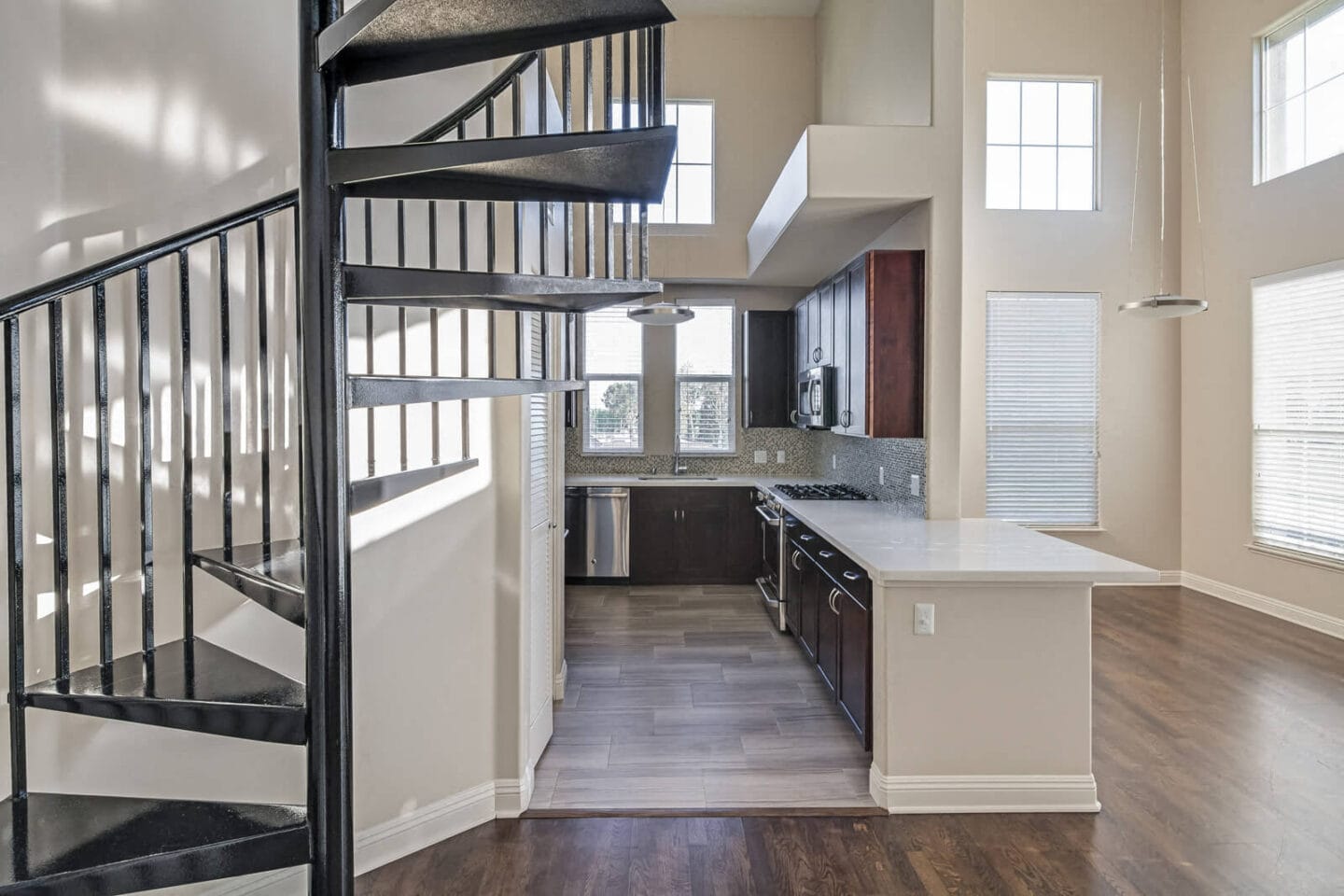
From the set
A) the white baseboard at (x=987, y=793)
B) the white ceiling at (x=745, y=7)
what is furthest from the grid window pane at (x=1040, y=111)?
the white baseboard at (x=987, y=793)

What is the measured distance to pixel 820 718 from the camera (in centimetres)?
341

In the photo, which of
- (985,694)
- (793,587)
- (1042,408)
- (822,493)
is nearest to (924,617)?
(985,694)

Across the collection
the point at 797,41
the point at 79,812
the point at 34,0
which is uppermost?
the point at 797,41

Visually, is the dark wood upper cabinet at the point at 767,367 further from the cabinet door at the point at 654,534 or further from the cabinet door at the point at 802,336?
the cabinet door at the point at 654,534

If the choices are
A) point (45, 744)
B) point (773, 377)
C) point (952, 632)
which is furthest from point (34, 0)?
point (773, 377)

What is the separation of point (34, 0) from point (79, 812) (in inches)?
77.9

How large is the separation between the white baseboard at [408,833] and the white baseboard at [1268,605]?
517cm

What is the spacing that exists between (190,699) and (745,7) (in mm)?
6661

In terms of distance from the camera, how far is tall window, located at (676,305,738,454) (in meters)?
6.63

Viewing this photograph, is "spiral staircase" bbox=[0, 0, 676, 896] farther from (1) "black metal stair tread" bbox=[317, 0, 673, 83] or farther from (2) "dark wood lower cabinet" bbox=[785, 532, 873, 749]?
(2) "dark wood lower cabinet" bbox=[785, 532, 873, 749]

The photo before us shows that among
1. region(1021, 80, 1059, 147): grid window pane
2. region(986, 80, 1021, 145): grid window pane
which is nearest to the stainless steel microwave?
region(986, 80, 1021, 145): grid window pane

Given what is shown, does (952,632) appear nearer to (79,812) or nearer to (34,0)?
(79,812)

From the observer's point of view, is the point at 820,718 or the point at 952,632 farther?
the point at 820,718

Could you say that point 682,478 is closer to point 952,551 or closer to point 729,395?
point 729,395
